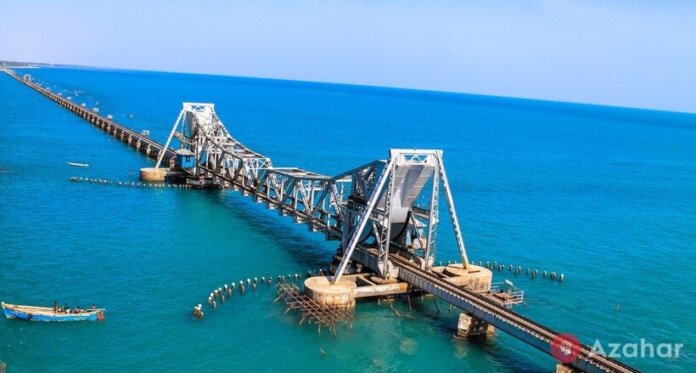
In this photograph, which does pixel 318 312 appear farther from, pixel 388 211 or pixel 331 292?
pixel 388 211

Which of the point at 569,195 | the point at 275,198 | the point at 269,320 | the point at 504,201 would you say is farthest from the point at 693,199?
the point at 269,320

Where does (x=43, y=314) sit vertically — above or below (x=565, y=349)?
below

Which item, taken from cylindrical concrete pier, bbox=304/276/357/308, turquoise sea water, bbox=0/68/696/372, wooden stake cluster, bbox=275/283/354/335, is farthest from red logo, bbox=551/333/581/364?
cylindrical concrete pier, bbox=304/276/357/308

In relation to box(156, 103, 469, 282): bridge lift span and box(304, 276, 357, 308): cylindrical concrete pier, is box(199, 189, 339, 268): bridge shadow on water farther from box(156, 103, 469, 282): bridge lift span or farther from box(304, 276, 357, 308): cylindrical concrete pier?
box(304, 276, 357, 308): cylindrical concrete pier

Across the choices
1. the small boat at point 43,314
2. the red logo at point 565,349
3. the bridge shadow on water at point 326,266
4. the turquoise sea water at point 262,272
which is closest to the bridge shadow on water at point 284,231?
the bridge shadow on water at point 326,266

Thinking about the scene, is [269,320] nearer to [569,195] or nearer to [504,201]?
[504,201]

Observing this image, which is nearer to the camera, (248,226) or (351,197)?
(351,197)

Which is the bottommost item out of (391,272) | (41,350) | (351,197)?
(41,350)

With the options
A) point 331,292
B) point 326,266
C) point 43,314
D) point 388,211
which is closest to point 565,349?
point 331,292
